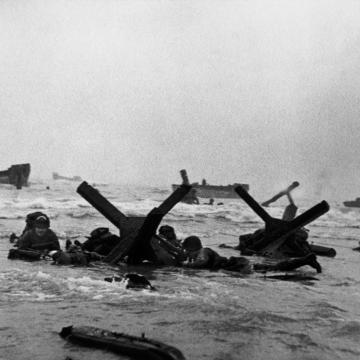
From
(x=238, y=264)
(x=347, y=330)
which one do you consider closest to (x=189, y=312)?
(x=347, y=330)

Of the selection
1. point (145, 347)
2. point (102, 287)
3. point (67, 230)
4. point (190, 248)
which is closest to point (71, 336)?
point (145, 347)

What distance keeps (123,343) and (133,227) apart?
664 centimetres

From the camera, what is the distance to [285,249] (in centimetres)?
1302

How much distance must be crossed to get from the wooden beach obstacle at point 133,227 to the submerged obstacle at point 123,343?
5.57m

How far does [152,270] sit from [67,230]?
10721 millimetres

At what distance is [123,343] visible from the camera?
12.5 feet

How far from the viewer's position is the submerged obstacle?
353 cm

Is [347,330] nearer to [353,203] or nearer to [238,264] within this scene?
[238,264]

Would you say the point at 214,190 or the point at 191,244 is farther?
the point at 214,190

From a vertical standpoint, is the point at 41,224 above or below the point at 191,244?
above

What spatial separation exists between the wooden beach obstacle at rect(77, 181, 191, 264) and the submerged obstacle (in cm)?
557

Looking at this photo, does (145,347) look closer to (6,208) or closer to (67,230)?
(67,230)

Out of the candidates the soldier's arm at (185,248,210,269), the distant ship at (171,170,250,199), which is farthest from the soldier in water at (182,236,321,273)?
the distant ship at (171,170,250,199)

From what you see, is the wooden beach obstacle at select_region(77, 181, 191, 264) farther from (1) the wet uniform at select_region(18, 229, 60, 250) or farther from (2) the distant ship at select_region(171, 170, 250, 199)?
(2) the distant ship at select_region(171, 170, 250, 199)
